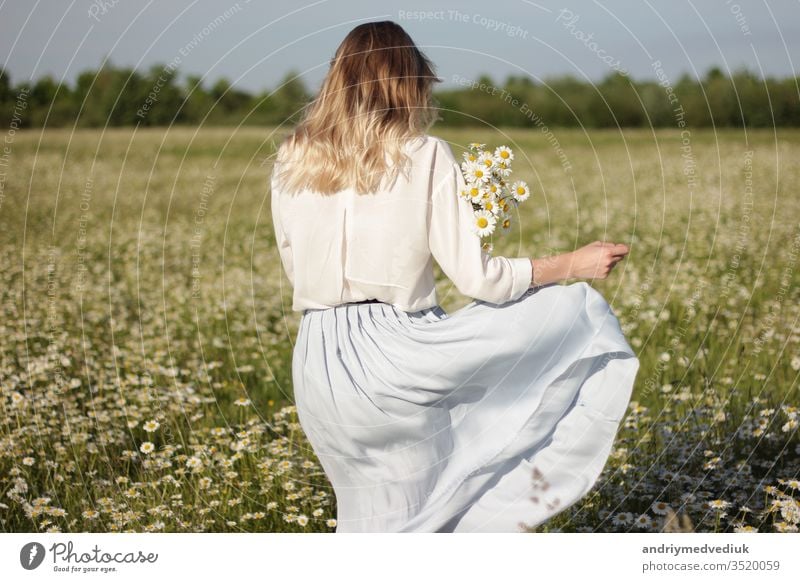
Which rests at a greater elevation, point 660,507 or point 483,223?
point 483,223

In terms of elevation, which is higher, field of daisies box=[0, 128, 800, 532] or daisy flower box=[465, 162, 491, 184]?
daisy flower box=[465, 162, 491, 184]

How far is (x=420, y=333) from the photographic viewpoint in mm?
3334

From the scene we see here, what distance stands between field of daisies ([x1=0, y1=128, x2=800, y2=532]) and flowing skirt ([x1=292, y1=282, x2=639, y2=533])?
72 cm

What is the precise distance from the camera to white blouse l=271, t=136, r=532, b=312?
3188 mm

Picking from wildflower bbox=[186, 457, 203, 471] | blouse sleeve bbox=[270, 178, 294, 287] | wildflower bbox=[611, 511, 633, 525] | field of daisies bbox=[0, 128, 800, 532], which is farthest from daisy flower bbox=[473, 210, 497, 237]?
wildflower bbox=[186, 457, 203, 471]

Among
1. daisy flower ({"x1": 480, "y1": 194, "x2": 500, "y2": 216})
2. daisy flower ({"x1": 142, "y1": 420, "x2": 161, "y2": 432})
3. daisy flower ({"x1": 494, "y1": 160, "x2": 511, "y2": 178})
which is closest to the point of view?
daisy flower ({"x1": 480, "y1": 194, "x2": 500, "y2": 216})

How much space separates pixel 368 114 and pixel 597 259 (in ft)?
2.90

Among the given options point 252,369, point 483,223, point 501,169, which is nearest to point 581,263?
point 483,223

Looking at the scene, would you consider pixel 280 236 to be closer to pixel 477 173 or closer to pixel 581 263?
pixel 477 173

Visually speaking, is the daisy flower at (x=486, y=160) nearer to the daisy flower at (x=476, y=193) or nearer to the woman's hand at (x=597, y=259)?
the daisy flower at (x=476, y=193)

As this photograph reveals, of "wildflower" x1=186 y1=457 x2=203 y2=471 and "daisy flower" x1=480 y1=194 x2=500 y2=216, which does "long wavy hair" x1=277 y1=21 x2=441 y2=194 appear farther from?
"wildflower" x1=186 y1=457 x2=203 y2=471
